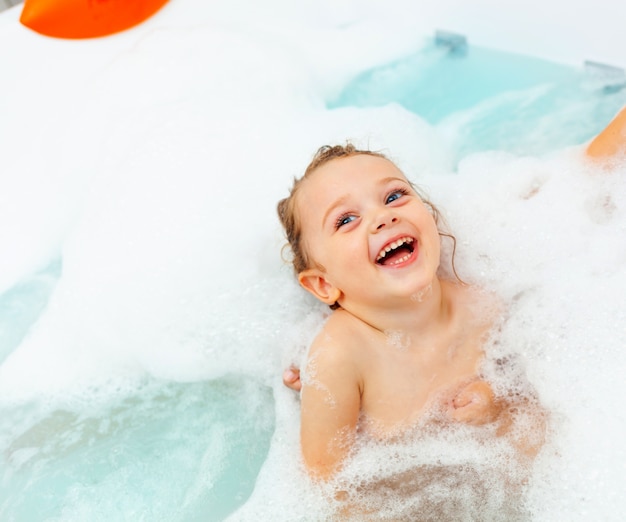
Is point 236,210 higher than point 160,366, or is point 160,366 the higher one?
point 236,210

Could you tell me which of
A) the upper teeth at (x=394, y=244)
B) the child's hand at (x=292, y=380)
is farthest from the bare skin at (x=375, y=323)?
the child's hand at (x=292, y=380)

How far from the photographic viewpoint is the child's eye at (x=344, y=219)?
0.97 meters

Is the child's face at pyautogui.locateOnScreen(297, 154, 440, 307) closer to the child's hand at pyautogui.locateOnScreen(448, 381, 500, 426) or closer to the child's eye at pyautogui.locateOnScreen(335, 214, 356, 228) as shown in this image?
the child's eye at pyautogui.locateOnScreen(335, 214, 356, 228)

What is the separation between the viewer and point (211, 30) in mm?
1757

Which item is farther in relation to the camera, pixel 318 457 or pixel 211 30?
pixel 211 30

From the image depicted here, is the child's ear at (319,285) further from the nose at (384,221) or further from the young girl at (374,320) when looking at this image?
the nose at (384,221)

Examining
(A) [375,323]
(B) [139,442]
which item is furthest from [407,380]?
(B) [139,442]

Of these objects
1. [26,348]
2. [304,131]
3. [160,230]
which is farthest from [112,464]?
[304,131]

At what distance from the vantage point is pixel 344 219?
0.98 metres

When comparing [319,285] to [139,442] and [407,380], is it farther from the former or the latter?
[139,442]

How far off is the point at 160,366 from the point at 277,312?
9.2 inches

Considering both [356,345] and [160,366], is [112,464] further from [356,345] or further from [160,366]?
[356,345]

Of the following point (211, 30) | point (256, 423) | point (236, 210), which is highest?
point (211, 30)

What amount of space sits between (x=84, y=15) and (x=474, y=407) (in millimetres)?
1320
